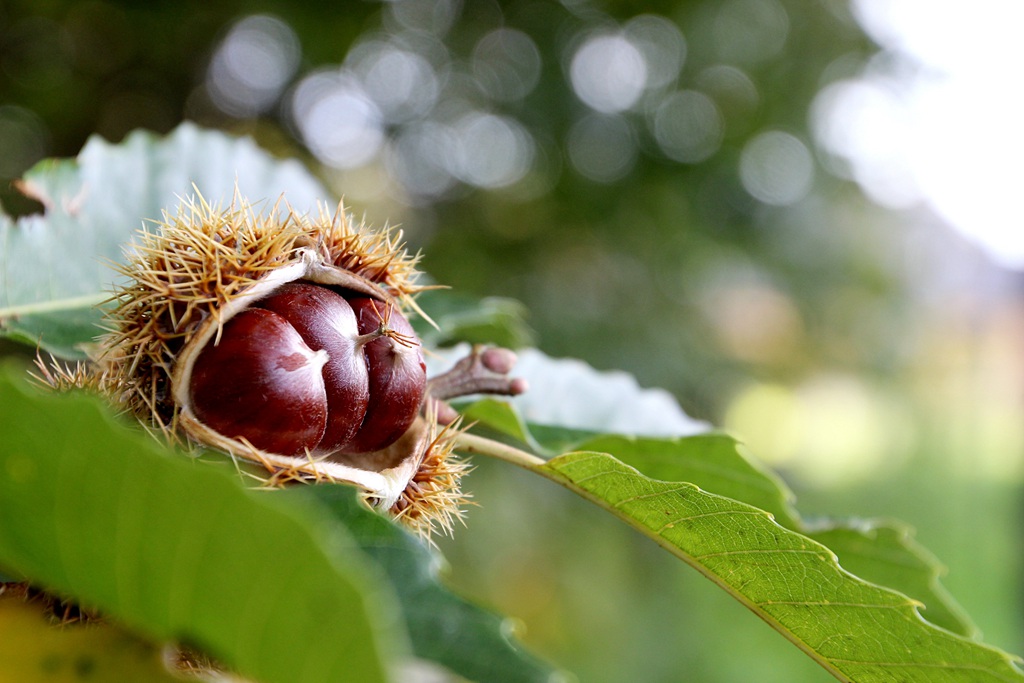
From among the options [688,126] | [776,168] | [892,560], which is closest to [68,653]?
[892,560]

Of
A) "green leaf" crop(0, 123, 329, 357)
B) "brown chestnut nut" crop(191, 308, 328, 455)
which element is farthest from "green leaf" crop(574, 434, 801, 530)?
"green leaf" crop(0, 123, 329, 357)

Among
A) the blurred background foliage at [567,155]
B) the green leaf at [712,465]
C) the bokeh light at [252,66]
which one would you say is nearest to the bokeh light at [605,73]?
the blurred background foliage at [567,155]

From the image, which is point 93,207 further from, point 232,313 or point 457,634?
point 457,634

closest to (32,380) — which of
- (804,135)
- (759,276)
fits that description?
(759,276)

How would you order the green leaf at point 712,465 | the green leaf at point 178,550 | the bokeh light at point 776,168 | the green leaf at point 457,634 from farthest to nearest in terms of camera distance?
1. the bokeh light at point 776,168
2. the green leaf at point 712,465
3. the green leaf at point 457,634
4. the green leaf at point 178,550

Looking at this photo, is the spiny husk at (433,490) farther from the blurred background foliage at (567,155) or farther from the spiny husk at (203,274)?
the blurred background foliage at (567,155)

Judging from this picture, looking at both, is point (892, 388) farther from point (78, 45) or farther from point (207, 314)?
point (207, 314)
